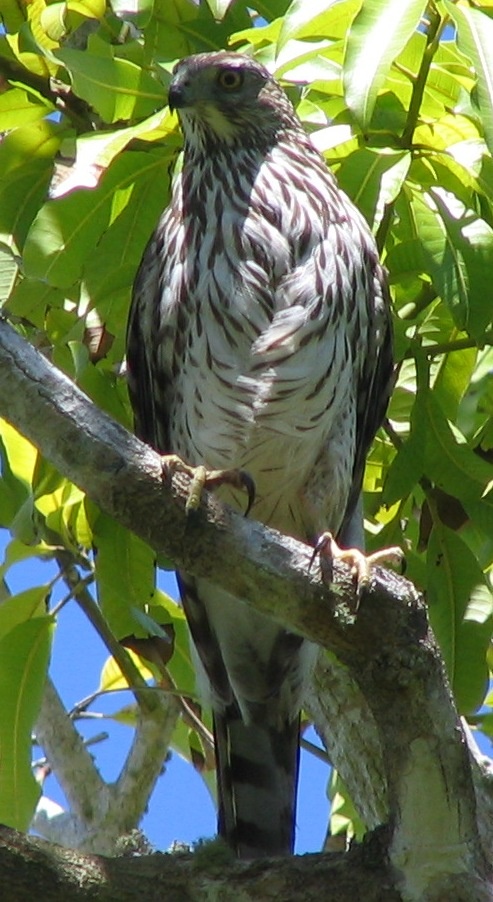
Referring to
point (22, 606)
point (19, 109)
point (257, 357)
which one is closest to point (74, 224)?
point (19, 109)

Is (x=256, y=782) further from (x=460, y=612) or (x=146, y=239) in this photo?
(x=146, y=239)

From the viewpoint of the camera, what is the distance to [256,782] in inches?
156

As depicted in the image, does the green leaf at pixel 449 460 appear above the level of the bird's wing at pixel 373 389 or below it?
below

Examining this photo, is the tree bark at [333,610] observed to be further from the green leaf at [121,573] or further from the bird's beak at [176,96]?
the bird's beak at [176,96]

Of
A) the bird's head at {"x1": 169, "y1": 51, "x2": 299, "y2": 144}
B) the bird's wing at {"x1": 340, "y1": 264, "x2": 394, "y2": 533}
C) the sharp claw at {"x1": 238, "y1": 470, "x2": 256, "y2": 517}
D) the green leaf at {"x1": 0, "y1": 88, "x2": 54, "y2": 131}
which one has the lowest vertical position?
the sharp claw at {"x1": 238, "y1": 470, "x2": 256, "y2": 517}

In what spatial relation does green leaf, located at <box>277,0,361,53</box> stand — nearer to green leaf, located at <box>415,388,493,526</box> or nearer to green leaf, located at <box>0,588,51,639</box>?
green leaf, located at <box>415,388,493,526</box>

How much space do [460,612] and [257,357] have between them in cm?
82

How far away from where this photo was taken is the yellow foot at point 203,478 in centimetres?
279

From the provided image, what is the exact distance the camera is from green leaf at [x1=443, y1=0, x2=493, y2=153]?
8.93 ft

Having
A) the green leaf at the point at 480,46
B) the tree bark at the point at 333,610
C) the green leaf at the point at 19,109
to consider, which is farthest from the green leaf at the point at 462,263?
the green leaf at the point at 19,109

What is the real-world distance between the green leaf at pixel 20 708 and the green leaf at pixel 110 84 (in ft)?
4.44

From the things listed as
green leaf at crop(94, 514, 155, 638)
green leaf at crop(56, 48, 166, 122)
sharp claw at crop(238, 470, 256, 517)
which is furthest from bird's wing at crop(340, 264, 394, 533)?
green leaf at crop(56, 48, 166, 122)

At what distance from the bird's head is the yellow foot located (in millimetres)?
955

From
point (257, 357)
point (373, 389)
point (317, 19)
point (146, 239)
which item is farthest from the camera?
point (373, 389)
